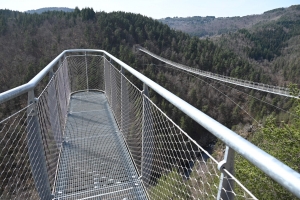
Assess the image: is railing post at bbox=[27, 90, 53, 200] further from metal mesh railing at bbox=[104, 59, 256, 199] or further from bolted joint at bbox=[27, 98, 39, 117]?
metal mesh railing at bbox=[104, 59, 256, 199]

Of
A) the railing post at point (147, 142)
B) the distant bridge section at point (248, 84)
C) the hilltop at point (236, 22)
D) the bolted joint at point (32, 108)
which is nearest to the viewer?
the bolted joint at point (32, 108)

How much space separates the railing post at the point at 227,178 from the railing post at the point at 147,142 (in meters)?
1.08

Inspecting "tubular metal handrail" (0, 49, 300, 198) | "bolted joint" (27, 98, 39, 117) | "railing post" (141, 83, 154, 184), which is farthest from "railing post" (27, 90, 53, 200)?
"tubular metal handrail" (0, 49, 300, 198)

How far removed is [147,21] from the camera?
56406 millimetres

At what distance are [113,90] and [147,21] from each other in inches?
2237

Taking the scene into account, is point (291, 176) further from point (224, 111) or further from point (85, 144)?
point (224, 111)

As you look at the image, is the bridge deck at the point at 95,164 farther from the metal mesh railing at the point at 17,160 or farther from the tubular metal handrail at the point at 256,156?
the tubular metal handrail at the point at 256,156

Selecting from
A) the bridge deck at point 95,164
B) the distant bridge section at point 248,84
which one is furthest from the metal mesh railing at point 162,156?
the distant bridge section at point 248,84

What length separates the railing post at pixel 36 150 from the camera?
1.31 meters

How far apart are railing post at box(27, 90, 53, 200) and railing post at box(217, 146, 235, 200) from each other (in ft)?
3.58

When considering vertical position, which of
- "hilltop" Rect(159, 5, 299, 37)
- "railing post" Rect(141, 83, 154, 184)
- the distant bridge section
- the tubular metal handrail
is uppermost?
"hilltop" Rect(159, 5, 299, 37)

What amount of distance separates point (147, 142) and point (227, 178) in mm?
1214

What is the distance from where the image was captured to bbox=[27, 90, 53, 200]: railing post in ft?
4.29

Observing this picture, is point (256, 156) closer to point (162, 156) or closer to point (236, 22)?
point (162, 156)
